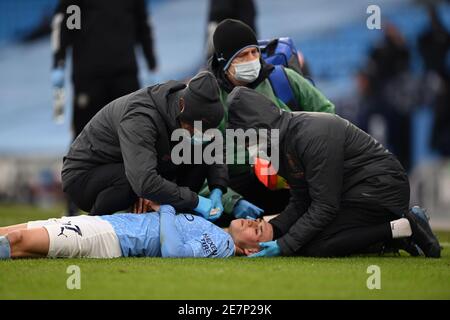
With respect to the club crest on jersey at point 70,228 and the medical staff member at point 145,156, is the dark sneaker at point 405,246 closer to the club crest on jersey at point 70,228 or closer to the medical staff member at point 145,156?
the medical staff member at point 145,156

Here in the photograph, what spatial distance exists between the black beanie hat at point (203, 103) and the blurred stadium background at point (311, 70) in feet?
16.8

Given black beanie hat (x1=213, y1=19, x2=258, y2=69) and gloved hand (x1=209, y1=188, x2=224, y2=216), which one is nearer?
gloved hand (x1=209, y1=188, x2=224, y2=216)

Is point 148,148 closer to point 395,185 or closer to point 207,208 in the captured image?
point 207,208

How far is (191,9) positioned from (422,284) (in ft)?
47.8

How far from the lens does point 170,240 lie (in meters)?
5.99

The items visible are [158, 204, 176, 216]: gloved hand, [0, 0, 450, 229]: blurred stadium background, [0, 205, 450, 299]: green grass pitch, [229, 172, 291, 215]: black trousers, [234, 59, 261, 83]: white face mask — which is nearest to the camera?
[0, 205, 450, 299]: green grass pitch

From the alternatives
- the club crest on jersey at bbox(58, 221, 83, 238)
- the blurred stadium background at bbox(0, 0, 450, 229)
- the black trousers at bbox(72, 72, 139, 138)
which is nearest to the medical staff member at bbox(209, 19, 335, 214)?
the club crest on jersey at bbox(58, 221, 83, 238)

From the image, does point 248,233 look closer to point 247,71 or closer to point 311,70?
point 247,71

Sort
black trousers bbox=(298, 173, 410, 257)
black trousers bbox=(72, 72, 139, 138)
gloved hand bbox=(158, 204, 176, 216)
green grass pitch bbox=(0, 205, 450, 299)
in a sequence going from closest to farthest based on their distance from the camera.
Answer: green grass pitch bbox=(0, 205, 450, 299), gloved hand bbox=(158, 204, 176, 216), black trousers bbox=(298, 173, 410, 257), black trousers bbox=(72, 72, 139, 138)

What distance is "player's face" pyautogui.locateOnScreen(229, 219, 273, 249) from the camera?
20.7ft

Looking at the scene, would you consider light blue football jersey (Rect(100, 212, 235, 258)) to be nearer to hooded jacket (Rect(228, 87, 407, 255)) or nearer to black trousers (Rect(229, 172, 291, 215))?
hooded jacket (Rect(228, 87, 407, 255))

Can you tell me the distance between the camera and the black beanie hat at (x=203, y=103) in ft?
19.9

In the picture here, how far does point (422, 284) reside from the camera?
16.7 ft

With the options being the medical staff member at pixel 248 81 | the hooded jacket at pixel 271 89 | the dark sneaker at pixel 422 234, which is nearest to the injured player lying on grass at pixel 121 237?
the medical staff member at pixel 248 81
